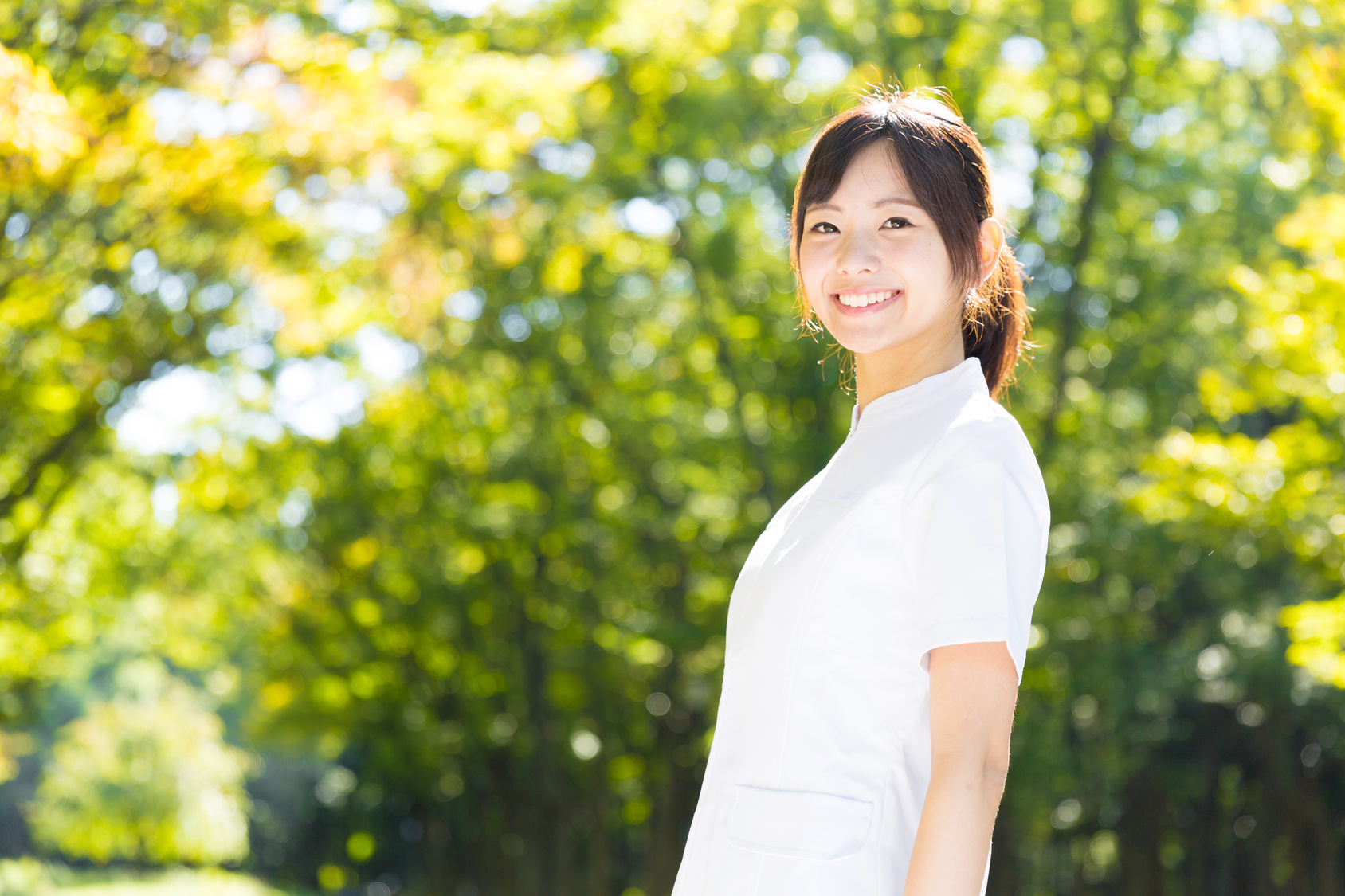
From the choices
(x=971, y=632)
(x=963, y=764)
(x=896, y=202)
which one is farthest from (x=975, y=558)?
(x=896, y=202)

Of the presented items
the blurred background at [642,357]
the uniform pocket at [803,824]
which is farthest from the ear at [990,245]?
the blurred background at [642,357]

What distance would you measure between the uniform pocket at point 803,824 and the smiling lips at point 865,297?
0.50 m

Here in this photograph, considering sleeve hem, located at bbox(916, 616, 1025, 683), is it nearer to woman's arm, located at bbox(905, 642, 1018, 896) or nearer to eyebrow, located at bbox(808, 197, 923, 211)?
woman's arm, located at bbox(905, 642, 1018, 896)

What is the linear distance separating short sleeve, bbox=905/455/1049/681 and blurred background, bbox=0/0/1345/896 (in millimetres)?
5229

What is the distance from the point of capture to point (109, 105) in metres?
6.89

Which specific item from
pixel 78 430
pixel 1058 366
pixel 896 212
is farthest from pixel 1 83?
pixel 1058 366

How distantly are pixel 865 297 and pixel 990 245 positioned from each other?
0.52ft

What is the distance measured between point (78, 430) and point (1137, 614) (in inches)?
355

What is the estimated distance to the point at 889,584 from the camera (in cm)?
115

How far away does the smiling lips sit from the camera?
128 centimetres

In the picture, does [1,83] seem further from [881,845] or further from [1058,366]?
[1058,366]

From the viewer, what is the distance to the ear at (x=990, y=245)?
4.33 feet

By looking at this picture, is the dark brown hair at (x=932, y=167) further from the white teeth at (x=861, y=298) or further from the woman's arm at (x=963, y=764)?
the woman's arm at (x=963, y=764)

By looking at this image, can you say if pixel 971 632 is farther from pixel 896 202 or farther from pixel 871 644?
pixel 896 202
